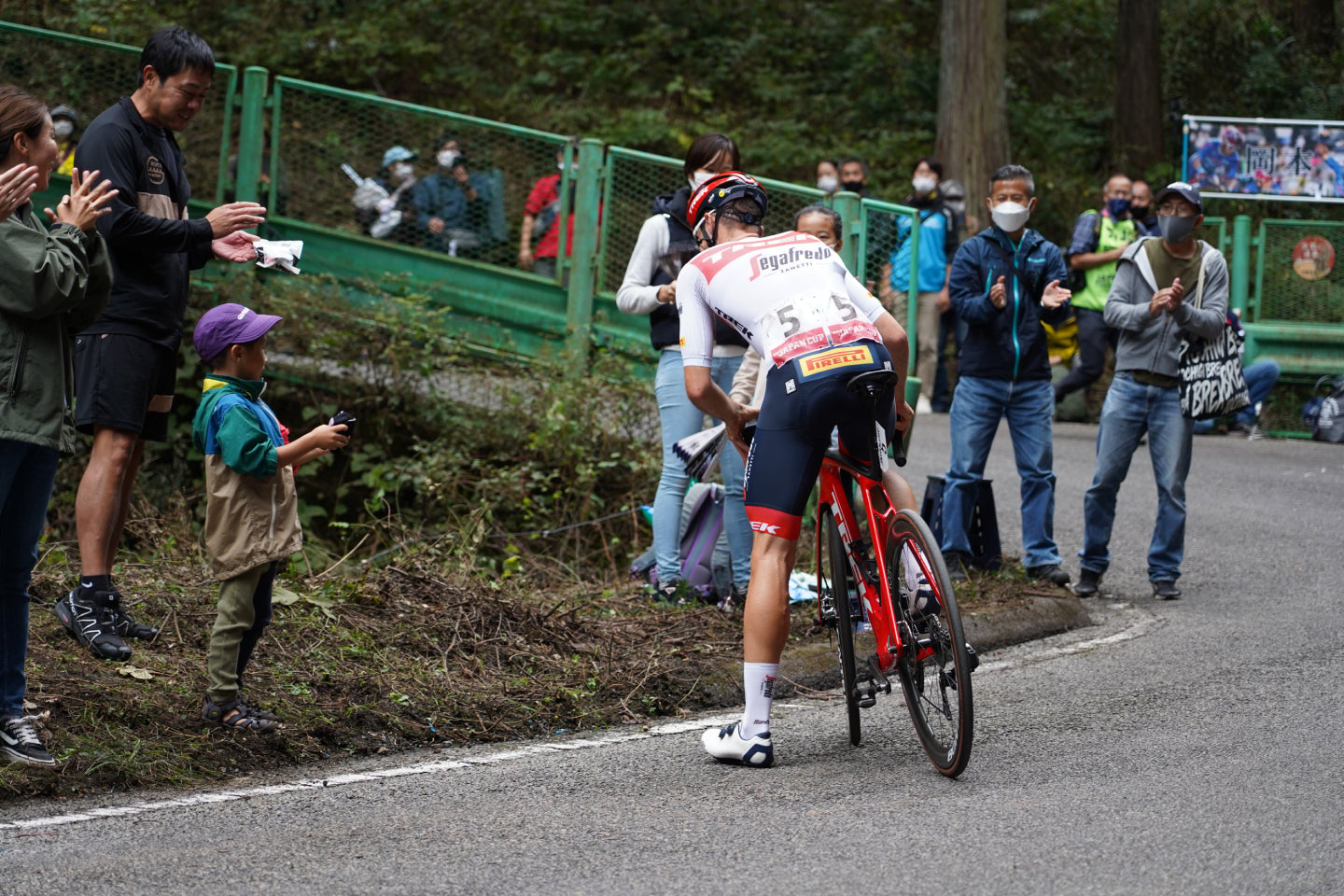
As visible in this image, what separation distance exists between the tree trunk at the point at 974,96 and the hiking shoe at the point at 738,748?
44.9 feet

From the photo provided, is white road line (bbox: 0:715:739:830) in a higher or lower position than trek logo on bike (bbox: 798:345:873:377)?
lower

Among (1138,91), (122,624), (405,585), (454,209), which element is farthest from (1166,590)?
(1138,91)

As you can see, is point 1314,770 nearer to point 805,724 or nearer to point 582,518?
point 805,724

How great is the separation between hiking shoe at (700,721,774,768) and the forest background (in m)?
16.5

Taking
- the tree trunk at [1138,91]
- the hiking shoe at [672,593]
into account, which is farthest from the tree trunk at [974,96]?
the hiking shoe at [672,593]

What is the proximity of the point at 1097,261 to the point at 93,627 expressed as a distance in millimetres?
10442

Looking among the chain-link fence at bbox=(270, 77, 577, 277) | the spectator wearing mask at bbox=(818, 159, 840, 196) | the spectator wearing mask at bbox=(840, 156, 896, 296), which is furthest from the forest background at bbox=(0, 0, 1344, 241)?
the spectator wearing mask at bbox=(840, 156, 896, 296)

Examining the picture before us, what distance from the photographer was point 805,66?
24688mm

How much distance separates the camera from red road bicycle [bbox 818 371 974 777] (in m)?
4.64

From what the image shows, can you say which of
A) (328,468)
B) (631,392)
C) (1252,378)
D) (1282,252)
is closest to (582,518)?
(631,392)

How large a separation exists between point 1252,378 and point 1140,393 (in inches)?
259

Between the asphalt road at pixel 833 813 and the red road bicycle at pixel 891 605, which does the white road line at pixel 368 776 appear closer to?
the asphalt road at pixel 833 813

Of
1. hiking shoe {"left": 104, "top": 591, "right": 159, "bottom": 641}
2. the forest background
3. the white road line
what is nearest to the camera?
the white road line

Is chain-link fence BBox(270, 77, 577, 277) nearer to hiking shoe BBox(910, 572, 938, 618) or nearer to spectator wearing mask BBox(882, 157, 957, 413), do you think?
spectator wearing mask BBox(882, 157, 957, 413)
